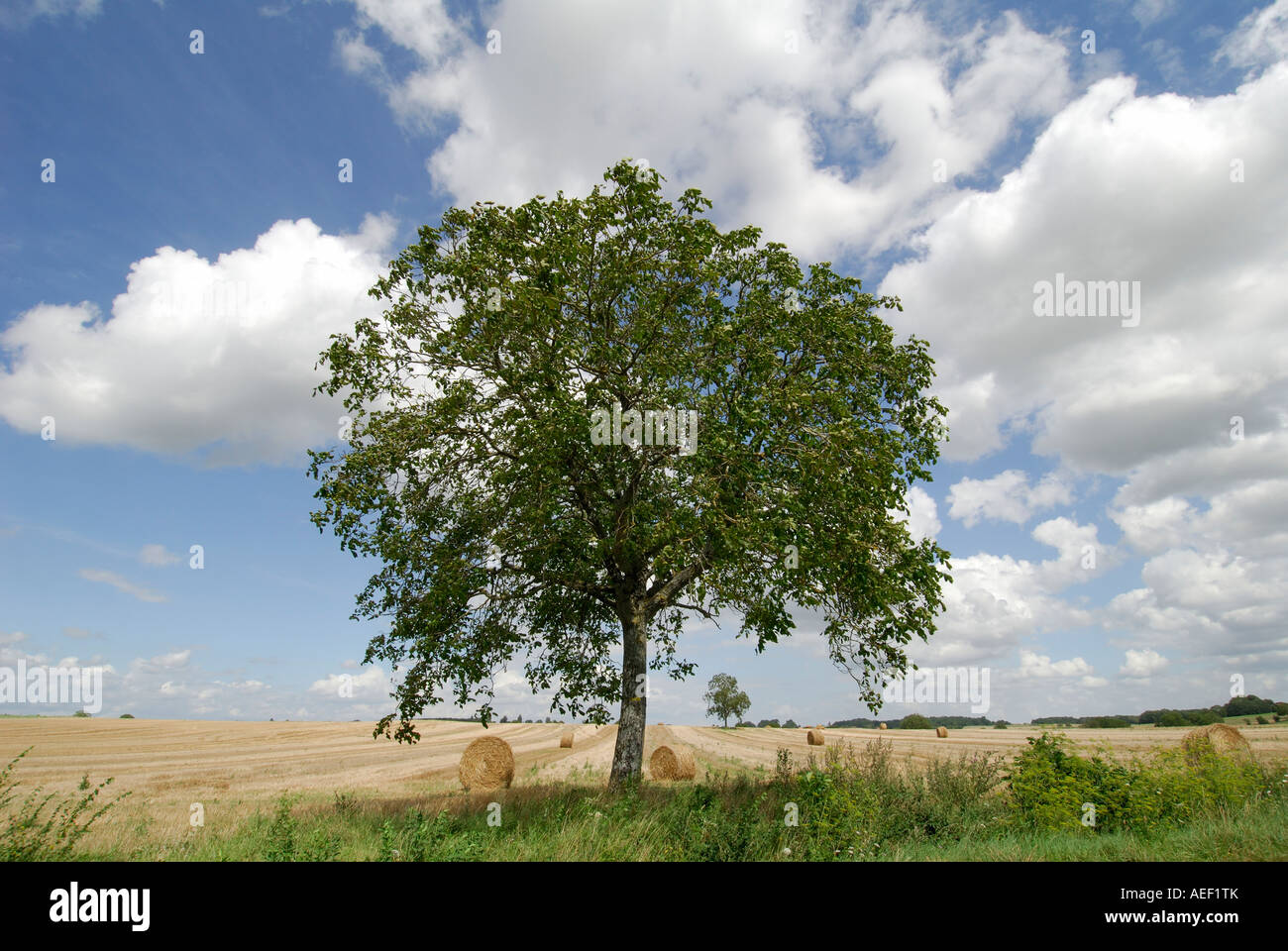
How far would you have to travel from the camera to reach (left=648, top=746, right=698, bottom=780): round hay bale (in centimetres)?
2940

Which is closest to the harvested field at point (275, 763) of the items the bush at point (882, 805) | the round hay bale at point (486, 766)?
the round hay bale at point (486, 766)

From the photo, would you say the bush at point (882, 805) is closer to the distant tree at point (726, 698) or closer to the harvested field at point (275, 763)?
the harvested field at point (275, 763)

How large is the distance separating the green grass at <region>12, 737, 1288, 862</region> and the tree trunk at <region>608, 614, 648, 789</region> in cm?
85

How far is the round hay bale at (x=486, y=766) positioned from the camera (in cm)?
2666

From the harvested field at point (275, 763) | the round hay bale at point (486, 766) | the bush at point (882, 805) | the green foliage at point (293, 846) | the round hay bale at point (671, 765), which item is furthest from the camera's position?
the round hay bale at point (671, 765)

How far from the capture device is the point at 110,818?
59.5ft

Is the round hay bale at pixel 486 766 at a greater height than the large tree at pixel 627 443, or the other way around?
the large tree at pixel 627 443

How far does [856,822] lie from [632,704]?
7.16 meters

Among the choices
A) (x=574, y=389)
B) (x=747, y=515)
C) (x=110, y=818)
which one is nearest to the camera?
(x=747, y=515)

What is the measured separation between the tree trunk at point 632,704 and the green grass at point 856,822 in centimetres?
85

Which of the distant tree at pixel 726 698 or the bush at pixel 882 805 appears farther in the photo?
the distant tree at pixel 726 698
